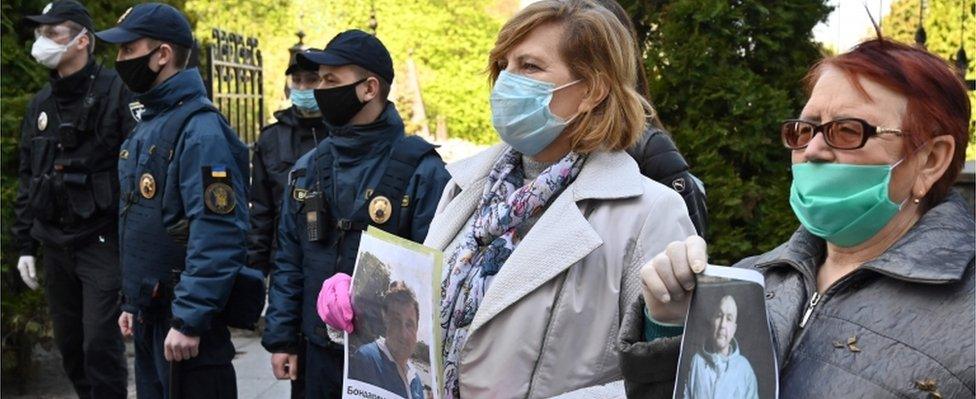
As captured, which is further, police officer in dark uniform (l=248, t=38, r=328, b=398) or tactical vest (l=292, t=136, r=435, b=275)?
police officer in dark uniform (l=248, t=38, r=328, b=398)

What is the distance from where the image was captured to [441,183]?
15.6 ft

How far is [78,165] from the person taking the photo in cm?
671

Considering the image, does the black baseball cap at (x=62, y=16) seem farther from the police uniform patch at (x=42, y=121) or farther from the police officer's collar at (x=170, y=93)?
the police officer's collar at (x=170, y=93)

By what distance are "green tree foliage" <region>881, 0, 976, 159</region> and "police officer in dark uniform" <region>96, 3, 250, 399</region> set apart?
696 centimetres

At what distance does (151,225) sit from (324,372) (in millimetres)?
1129

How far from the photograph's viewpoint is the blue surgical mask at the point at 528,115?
9.84ft

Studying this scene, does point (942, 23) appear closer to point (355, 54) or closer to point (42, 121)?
point (355, 54)

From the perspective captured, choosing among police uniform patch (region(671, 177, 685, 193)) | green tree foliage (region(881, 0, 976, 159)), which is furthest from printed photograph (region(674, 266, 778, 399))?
green tree foliage (region(881, 0, 976, 159))

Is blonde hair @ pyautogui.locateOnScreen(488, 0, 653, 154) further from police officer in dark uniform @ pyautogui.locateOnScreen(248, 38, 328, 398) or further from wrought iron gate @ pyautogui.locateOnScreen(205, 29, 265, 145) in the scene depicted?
wrought iron gate @ pyautogui.locateOnScreen(205, 29, 265, 145)

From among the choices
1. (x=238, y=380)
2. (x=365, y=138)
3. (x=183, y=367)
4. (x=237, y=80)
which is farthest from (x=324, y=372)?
(x=237, y=80)

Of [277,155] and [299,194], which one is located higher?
[299,194]

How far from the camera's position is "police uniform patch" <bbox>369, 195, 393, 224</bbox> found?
4688mm

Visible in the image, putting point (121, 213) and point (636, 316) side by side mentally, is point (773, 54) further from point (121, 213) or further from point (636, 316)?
point (636, 316)

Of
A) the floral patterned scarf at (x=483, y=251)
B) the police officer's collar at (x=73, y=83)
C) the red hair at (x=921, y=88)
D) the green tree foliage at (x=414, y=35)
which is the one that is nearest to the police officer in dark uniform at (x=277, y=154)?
the police officer's collar at (x=73, y=83)
